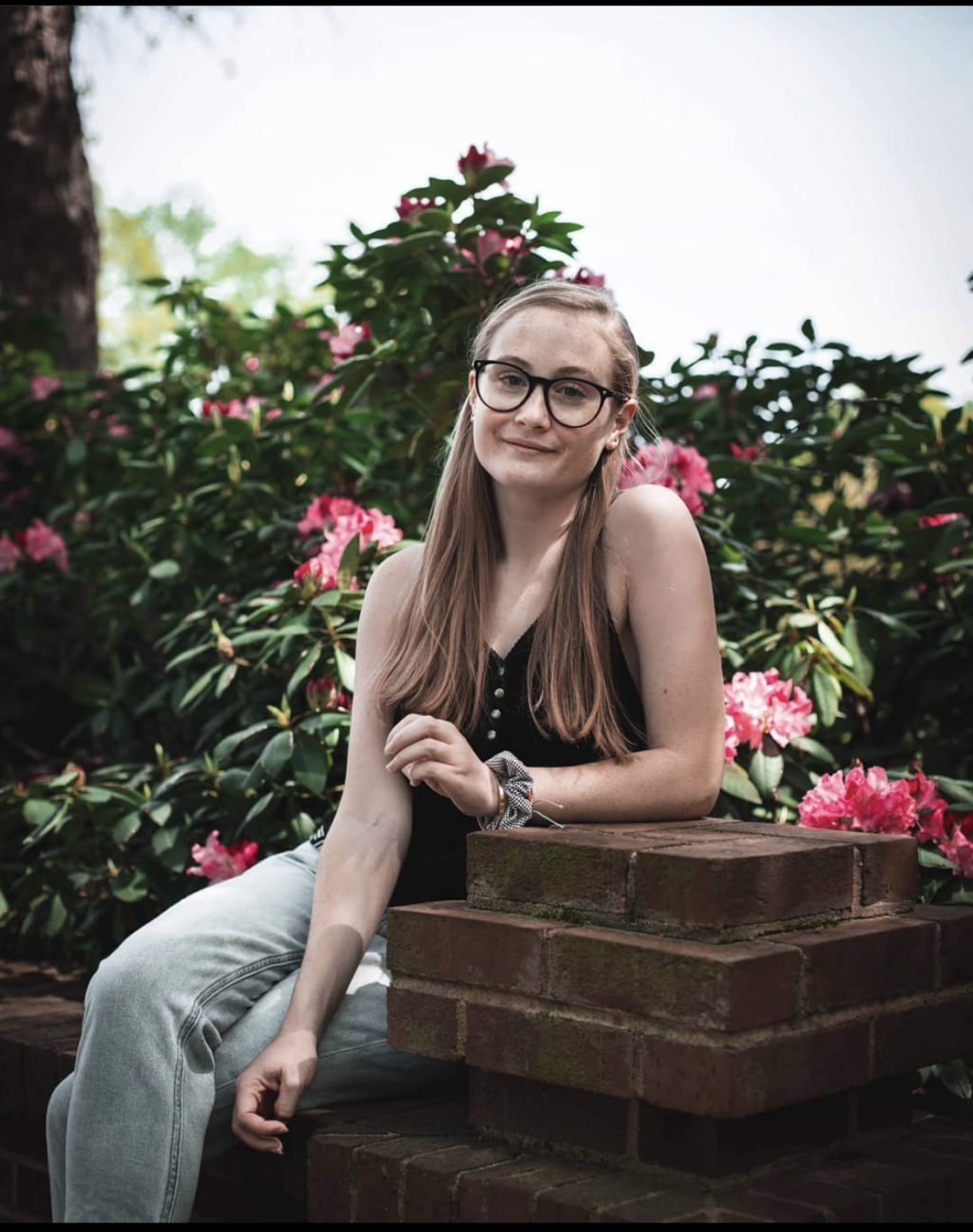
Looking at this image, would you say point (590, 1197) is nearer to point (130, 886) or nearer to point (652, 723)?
point (652, 723)

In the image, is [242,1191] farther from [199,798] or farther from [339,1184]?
[199,798]

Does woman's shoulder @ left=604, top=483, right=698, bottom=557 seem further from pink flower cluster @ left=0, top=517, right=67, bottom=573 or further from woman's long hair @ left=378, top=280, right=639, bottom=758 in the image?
pink flower cluster @ left=0, top=517, right=67, bottom=573

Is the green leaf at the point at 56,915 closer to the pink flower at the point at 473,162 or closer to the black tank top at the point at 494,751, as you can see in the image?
the black tank top at the point at 494,751

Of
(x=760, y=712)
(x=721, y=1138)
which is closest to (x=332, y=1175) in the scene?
(x=721, y=1138)

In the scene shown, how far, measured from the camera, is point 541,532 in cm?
248

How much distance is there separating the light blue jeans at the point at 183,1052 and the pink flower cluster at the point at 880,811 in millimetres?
836

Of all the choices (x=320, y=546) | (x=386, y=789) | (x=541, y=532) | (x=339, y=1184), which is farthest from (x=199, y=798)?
(x=339, y=1184)

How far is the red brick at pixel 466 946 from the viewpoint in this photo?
1835mm

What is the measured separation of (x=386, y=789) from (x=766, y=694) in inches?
35.5

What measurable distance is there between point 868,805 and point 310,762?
3.87 ft

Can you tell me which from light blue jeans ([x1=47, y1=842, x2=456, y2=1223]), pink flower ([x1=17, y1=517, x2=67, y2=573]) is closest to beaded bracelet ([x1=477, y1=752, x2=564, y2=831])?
light blue jeans ([x1=47, y1=842, x2=456, y2=1223])

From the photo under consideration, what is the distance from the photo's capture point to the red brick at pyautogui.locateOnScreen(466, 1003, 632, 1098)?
1.73 meters

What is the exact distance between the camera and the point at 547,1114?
1.87 metres

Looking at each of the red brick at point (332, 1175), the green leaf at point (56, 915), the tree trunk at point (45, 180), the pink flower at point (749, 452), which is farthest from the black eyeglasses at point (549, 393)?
the tree trunk at point (45, 180)
